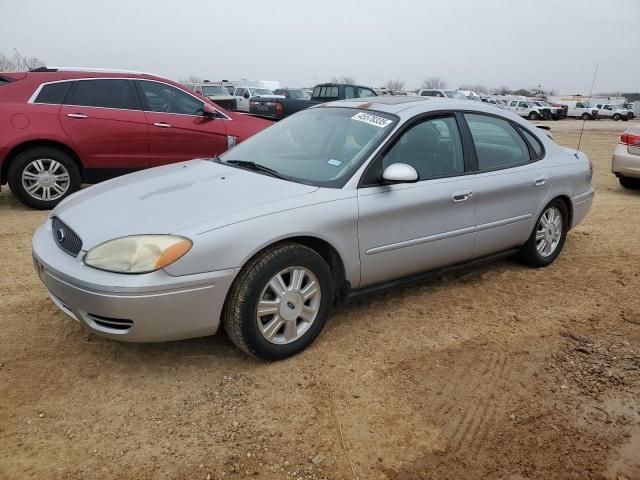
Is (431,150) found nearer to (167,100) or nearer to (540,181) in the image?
(540,181)

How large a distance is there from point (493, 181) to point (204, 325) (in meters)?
2.51

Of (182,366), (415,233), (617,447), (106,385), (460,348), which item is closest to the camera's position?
(617,447)

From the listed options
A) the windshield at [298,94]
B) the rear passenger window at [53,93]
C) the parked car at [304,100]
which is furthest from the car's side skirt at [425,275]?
the windshield at [298,94]

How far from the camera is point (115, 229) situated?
2.88 metres

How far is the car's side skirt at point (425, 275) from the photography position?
139 inches

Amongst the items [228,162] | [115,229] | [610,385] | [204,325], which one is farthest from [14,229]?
[610,385]

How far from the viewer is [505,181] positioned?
4.20 metres

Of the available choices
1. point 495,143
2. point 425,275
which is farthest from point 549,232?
point 425,275

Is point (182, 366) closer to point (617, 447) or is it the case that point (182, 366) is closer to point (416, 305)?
point (416, 305)

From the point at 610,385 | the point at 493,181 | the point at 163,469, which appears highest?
the point at 493,181

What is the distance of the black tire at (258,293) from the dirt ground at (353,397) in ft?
0.40

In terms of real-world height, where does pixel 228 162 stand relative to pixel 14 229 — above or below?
above

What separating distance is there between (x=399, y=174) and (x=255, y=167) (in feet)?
3.34

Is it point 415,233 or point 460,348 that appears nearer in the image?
point 460,348
